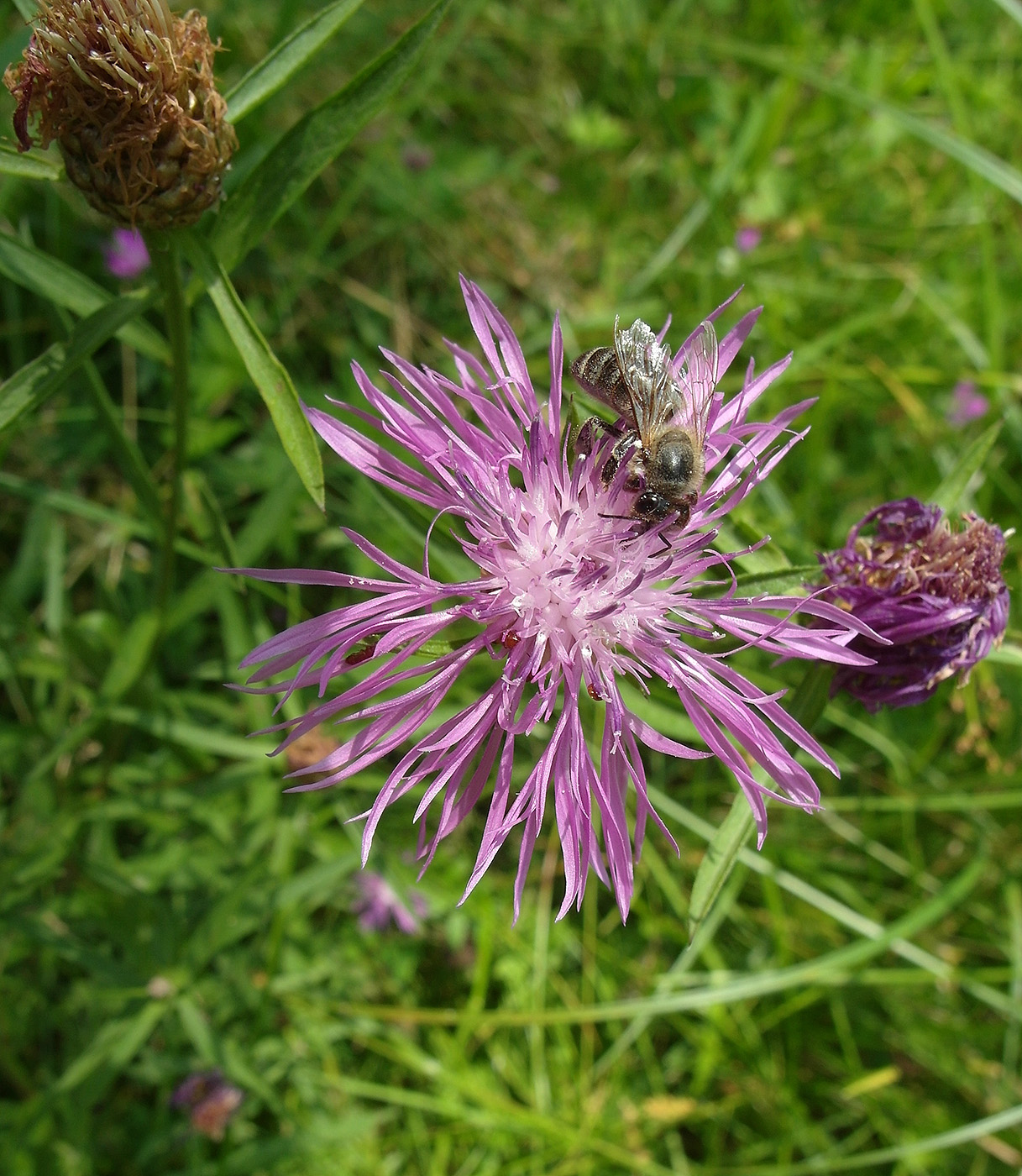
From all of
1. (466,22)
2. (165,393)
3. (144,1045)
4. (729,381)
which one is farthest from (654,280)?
(144,1045)

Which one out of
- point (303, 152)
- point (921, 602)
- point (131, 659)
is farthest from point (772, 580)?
point (131, 659)

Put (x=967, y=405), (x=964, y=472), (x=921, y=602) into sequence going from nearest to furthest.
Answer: (x=921, y=602) < (x=964, y=472) < (x=967, y=405)

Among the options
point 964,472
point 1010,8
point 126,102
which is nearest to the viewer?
point 126,102

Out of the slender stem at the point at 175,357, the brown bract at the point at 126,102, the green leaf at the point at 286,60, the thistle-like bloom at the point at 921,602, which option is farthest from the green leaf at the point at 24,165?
the thistle-like bloom at the point at 921,602

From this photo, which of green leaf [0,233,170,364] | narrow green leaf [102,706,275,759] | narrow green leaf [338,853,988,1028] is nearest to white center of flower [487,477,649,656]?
green leaf [0,233,170,364]

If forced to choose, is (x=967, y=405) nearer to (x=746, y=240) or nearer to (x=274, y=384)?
(x=746, y=240)
